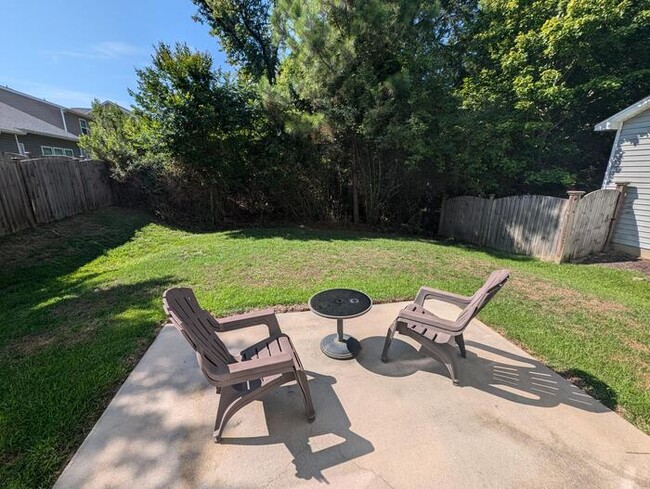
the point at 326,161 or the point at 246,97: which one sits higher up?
the point at 246,97

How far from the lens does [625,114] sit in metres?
7.06

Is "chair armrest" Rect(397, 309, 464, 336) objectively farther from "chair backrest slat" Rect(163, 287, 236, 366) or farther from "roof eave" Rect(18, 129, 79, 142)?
"roof eave" Rect(18, 129, 79, 142)

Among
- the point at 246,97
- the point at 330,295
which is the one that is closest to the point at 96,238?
the point at 246,97

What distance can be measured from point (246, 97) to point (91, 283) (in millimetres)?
6491

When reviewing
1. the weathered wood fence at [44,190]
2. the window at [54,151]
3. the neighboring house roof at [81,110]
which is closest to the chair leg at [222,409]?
the weathered wood fence at [44,190]

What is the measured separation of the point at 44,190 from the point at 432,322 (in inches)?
377

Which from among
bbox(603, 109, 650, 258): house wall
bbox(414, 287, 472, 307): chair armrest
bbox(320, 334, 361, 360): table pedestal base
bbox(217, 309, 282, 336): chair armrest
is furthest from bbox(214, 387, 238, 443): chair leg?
bbox(603, 109, 650, 258): house wall

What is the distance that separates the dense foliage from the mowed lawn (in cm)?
272

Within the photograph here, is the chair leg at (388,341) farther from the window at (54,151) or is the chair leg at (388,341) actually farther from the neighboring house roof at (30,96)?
the neighboring house roof at (30,96)

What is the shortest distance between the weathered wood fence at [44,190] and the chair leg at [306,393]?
780cm

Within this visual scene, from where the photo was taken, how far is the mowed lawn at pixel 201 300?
2336 mm

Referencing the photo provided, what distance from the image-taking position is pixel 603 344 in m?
3.28

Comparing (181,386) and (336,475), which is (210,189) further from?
(336,475)

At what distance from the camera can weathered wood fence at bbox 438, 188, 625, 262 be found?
6523 mm
